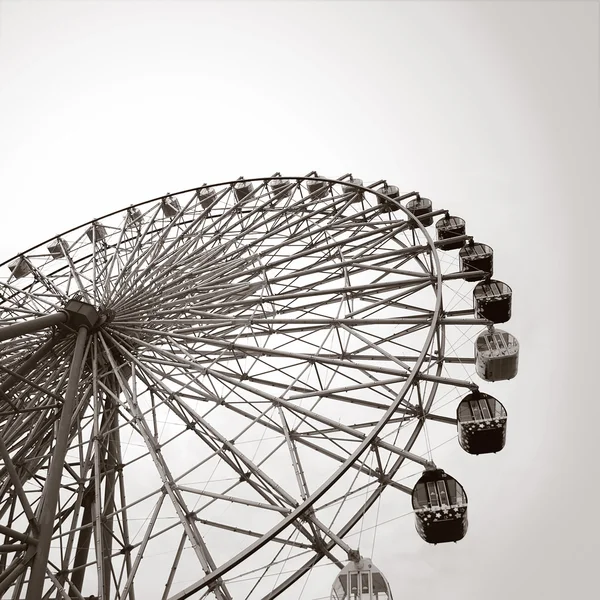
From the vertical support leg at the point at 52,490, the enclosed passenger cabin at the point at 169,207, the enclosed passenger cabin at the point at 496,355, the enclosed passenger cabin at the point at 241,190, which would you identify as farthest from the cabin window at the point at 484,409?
the enclosed passenger cabin at the point at 169,207

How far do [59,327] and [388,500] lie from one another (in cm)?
2185

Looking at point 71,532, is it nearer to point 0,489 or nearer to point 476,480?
point 0,489

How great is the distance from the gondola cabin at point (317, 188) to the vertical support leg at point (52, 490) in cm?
923

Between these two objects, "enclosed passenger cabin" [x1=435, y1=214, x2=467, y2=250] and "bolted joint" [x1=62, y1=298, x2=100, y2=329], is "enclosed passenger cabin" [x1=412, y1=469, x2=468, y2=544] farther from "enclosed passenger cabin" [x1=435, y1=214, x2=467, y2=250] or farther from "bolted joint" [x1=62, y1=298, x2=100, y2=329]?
"enclosed passenger cabin" [x1=435, y1=214, x2=467, y2=250]

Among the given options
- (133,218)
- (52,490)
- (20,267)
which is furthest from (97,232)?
(52,490)

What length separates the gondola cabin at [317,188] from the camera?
19328mm

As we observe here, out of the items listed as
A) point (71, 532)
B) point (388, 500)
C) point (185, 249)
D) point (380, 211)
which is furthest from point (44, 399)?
point (388, 500)

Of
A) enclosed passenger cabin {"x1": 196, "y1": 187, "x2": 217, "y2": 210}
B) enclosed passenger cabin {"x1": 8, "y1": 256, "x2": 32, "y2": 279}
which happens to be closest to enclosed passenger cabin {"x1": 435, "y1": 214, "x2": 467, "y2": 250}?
enclosed passenger cabin {"x1": 196, "y1": 187, "x2": 217, "y2": 210}

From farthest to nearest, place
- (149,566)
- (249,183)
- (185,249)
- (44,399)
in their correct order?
(149,566) → (249,183) → (185,249) → (44,399)

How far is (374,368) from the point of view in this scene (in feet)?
39.9

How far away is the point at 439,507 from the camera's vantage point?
38.5 feet

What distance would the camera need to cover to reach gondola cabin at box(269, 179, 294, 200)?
63.8ft

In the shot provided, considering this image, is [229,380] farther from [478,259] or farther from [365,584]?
[478,259]

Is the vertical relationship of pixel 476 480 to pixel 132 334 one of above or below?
above
